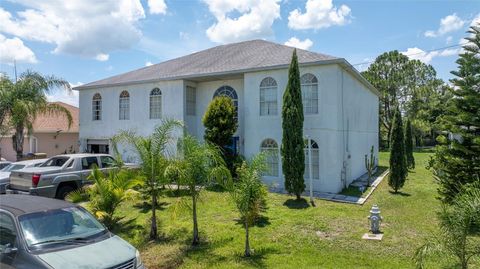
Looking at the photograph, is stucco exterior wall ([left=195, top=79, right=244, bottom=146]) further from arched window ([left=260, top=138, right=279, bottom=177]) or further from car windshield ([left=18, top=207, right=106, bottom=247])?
car windshield ([left=18, top=207, right=106, bottom=247])

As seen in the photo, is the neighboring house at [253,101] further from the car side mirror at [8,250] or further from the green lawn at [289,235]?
the car side mirror at [8,250]

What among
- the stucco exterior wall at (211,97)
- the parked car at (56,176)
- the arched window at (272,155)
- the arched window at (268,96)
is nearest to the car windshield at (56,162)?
the parked car at (56,176)

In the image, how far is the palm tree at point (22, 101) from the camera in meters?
18.8

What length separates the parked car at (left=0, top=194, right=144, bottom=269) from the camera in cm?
497

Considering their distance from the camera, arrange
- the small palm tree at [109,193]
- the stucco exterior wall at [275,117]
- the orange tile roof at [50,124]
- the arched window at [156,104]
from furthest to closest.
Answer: the orange tile roof at [50,124] → the arched window at [156,104] → the stucco exterior wall at [275,117] → the small palm tree at [109,193]

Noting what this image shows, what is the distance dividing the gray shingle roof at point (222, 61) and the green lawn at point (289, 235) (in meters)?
6.93

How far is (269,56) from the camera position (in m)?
17.4

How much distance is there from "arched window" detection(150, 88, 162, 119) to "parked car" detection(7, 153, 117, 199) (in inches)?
247

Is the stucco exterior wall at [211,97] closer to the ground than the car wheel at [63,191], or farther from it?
farther from it

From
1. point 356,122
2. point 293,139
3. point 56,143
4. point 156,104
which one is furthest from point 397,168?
point 56,143

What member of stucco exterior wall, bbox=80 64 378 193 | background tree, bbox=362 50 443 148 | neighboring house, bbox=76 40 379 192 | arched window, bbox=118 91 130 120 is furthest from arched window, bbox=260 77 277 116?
background tree, bbox=362 50 443 148

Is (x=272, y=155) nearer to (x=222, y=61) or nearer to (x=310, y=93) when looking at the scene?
(x=310, y=93)

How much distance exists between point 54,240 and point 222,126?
1095cm

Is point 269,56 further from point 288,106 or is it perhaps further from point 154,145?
point 154,145
